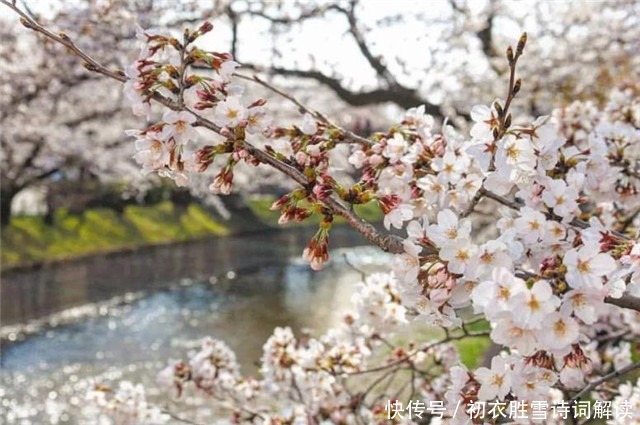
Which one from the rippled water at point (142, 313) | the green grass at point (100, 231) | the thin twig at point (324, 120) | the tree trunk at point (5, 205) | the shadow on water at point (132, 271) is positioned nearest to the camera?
the thin twig at point (324, 120)

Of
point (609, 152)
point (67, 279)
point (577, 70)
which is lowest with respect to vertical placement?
point (67, 279)

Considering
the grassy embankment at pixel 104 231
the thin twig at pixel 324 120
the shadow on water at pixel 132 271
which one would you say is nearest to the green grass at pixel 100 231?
the grassy embankment at pixel 104 231

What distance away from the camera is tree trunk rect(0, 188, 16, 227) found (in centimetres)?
1750

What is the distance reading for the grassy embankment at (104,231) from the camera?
1709 centimetres

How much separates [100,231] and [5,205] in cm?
313

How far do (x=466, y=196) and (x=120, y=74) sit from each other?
1.16 metres

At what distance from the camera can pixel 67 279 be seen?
1557cm

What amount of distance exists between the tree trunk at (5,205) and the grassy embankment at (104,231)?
0.20 metres

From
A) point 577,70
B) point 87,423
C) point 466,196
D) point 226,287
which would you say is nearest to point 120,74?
point 466,196

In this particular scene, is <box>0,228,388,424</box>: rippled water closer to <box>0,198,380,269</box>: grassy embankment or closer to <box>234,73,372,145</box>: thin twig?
<box>0,198,380,269</box>: grassy embankment

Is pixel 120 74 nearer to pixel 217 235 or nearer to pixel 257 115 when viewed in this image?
pixel 257 115

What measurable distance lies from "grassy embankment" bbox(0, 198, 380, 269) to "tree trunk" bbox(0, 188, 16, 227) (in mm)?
199

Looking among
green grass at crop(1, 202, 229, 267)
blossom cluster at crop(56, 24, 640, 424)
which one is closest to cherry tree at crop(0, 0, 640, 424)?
blossom cluster at crop(56, 24, 640, 424)

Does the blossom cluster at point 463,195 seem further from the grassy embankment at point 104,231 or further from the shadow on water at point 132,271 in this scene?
the grassy embankment at point 104,231
